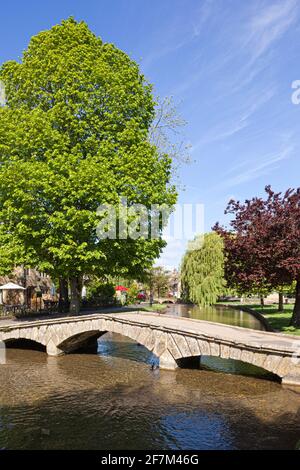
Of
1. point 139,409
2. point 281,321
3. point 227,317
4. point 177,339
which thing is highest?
point 177,339

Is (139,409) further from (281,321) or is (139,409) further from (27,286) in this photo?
(27,286)

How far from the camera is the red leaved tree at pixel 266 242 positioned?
24.0 meters

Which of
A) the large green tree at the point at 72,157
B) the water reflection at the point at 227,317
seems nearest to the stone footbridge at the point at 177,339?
the large green tree at the point at 72,157

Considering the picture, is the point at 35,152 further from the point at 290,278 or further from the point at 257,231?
the point at 290,278

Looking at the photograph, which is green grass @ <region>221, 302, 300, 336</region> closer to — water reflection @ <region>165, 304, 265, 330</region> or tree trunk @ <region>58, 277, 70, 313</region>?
water reflection @ <region>165, 304, 265, 330</region>

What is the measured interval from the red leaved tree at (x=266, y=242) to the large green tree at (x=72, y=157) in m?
5.52

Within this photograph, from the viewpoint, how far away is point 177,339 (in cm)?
2009

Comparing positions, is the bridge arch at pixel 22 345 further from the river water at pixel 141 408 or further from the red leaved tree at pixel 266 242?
the red leaved tree at pixel 266 242

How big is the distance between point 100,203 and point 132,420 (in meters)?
15.7

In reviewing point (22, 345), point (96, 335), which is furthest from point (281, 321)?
point (22, 345)

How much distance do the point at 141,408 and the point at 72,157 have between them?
16.4 meters
